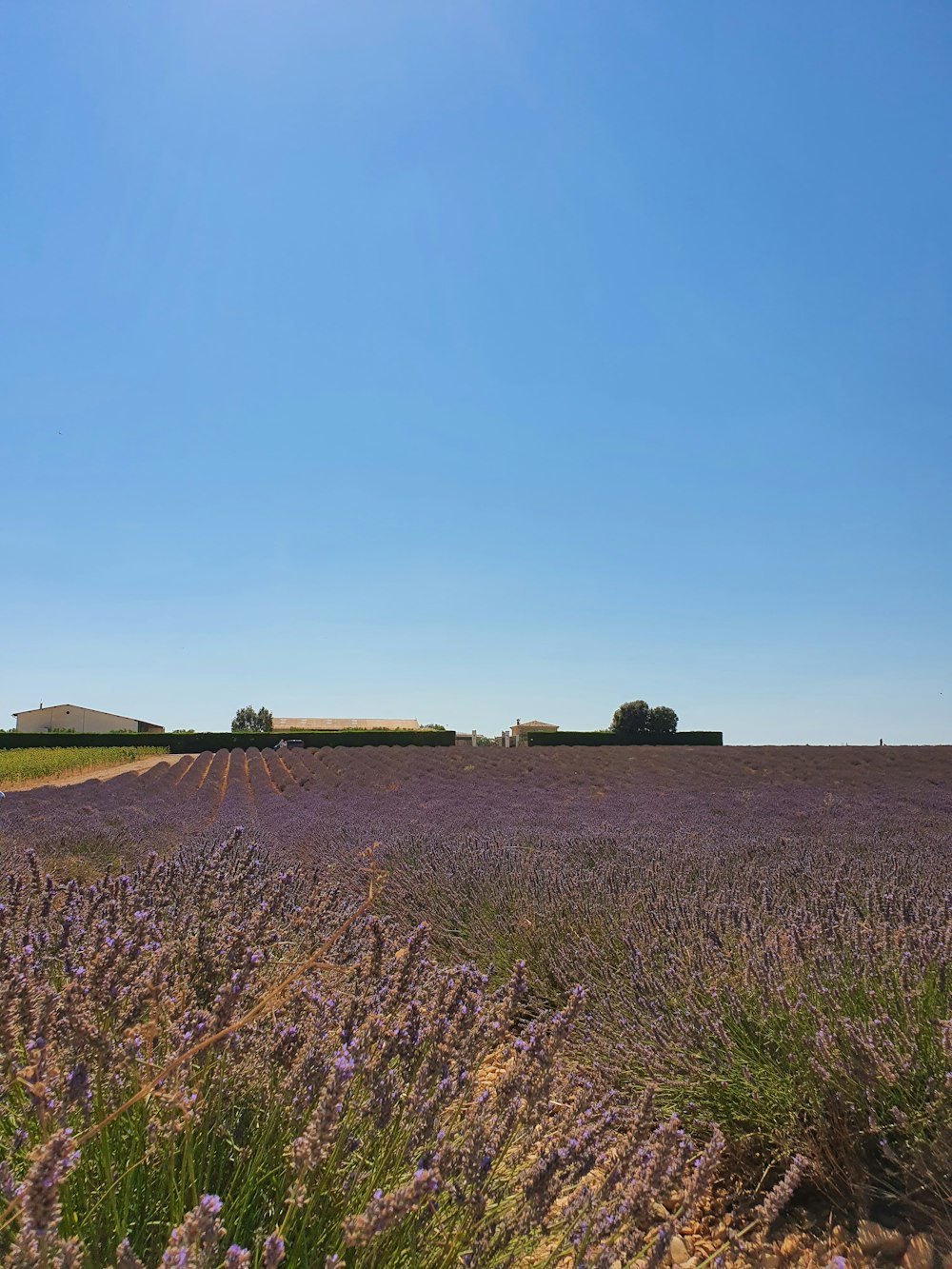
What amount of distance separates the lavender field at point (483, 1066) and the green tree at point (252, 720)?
5206 cm

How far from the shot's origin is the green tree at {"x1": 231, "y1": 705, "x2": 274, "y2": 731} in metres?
55.1

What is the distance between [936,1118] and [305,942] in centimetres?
197

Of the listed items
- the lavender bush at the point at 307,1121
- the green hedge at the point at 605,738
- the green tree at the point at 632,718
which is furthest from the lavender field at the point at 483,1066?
the green tree at the point at 632,718

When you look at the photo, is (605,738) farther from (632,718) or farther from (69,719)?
(69,719)

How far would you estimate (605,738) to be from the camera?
1506 inches

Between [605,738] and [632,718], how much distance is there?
16.0 ft

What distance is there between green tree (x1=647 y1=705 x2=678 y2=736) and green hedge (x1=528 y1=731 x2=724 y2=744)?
9.51 feet

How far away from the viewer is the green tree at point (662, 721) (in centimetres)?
4241

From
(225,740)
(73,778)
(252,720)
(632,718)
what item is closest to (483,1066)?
(73,778)

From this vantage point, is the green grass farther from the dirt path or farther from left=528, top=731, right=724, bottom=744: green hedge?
left=528, top=731, right=724, bottom=744: green hedge

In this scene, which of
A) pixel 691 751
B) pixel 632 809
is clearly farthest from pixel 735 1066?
pixel 691 751

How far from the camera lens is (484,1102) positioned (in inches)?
64.3

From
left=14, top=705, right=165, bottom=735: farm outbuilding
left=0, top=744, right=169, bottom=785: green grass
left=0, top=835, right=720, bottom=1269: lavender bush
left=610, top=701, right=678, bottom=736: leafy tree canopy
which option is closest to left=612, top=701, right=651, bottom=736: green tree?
left=610, top=701, right=678, bottom=736: leafy tree canopy

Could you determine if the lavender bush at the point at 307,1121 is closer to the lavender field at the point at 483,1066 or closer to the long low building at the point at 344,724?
the lavender field at the point at 483,1066
